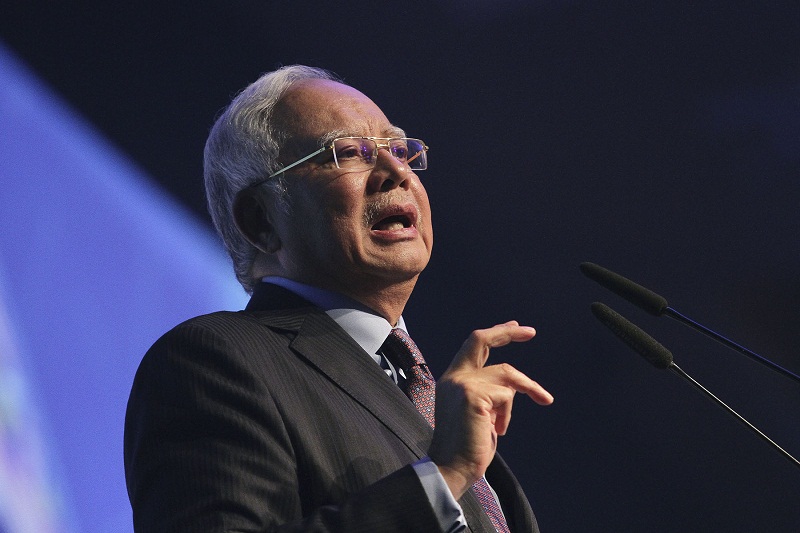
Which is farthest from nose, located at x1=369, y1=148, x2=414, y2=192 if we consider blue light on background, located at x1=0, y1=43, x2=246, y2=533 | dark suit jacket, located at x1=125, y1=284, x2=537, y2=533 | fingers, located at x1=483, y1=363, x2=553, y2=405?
blue light on background, located at x1=0, y1=43, x2=246, y2=533

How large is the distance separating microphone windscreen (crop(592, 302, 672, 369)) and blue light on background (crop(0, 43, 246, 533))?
1176 mm

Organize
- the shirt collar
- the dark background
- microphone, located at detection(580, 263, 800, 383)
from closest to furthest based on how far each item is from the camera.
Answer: microphone, located at detection(580, 263, 800, 383) < the shirt collar < the dark background

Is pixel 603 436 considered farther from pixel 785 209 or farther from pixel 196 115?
pixel 196 115

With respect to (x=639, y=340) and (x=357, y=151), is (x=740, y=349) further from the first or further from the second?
(x=357, y=151)

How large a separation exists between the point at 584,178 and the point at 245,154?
1.15 m

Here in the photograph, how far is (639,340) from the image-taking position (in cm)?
133

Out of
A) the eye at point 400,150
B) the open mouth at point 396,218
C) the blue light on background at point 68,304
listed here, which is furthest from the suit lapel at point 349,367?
the blue light on background at point 68,304

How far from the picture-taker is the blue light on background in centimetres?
179

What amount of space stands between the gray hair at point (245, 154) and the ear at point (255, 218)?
0.02m

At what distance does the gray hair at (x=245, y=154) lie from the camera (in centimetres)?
175

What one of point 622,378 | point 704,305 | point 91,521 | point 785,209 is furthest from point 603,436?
point 91,521

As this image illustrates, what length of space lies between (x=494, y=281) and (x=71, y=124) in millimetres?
1270

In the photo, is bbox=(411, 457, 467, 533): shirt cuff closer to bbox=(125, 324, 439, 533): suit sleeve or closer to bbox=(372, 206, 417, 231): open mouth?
bbox=(125, 324, 439, 533): suit sleeve

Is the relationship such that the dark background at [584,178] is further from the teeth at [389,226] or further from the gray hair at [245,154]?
the teeth at [389,226]
